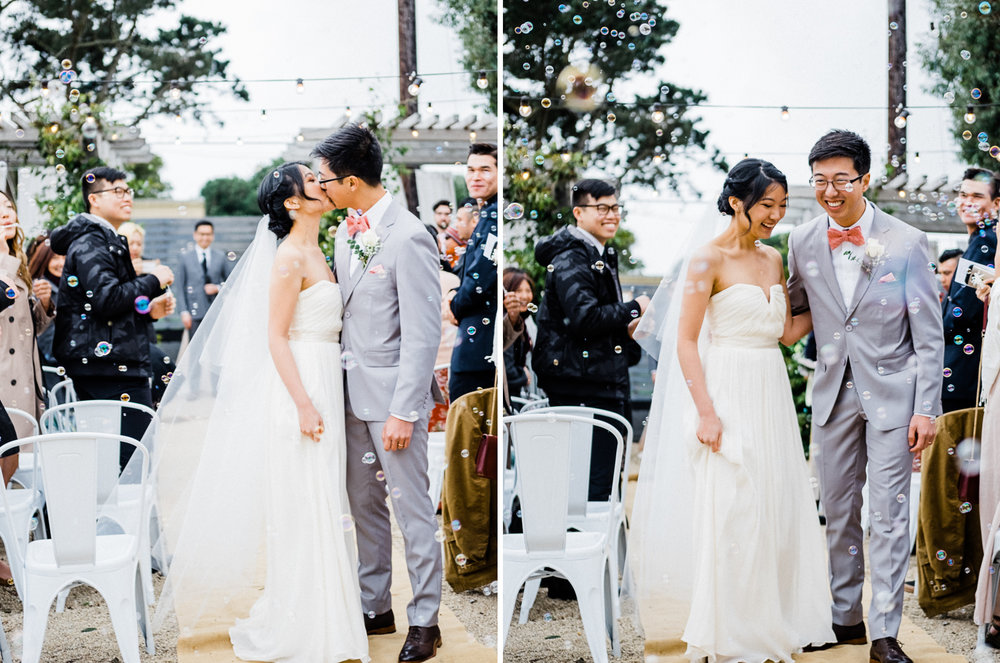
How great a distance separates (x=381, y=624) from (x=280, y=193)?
1455 millimetres

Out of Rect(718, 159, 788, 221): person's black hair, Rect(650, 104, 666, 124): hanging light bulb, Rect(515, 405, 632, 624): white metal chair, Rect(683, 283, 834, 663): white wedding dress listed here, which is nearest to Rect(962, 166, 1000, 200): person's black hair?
Rect(718, 159, 788, 221): person's black hair

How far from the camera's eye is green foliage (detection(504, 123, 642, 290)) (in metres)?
2.94

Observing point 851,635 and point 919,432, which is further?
point 851,635

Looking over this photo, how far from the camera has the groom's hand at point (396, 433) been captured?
267 cm

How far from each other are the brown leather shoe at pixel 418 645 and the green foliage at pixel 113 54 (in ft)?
6.24

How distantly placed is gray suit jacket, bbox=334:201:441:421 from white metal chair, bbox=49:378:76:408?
931mm

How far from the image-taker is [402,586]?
2.91 metres

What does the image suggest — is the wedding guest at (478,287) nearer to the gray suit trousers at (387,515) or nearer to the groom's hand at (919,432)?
the gray suit trousers at (387,515)

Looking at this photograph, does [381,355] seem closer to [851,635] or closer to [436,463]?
[436,463]

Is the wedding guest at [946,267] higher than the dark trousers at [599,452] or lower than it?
higher

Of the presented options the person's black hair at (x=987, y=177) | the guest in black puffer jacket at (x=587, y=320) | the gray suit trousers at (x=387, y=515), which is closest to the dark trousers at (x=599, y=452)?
the guest in black puffer jacket at (x=587, y=320)

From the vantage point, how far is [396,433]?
2.67 meters

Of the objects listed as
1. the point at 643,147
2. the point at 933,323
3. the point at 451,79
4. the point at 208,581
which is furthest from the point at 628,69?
the point at 208,581

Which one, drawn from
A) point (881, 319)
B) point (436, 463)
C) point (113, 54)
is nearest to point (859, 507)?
point (881, 319)
